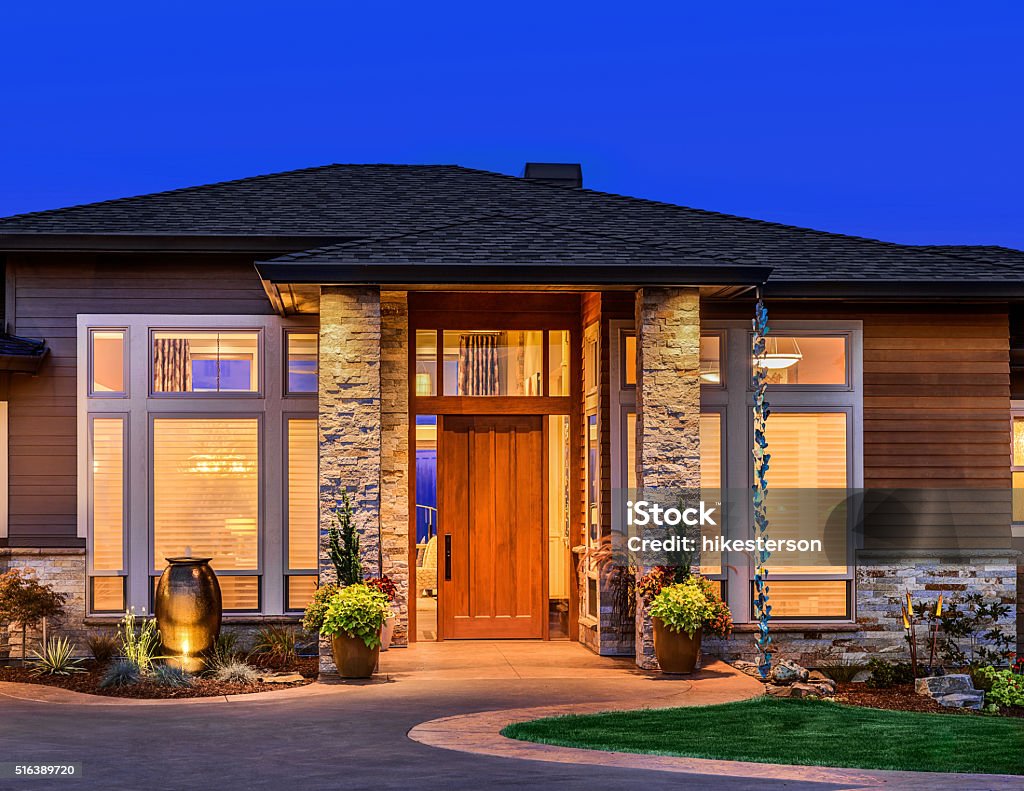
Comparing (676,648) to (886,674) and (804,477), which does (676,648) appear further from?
(804,477)

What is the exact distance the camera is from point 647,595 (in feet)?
37.9

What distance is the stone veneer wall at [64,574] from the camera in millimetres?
12930

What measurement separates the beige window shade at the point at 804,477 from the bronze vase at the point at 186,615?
18.9 feet

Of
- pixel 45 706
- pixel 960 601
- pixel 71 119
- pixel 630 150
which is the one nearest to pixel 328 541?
pixel 45 706

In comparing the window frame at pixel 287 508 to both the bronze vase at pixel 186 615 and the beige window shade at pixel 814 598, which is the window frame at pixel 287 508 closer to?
the bronze vase at pixel 186 615

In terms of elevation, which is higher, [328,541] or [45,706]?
[328,541]

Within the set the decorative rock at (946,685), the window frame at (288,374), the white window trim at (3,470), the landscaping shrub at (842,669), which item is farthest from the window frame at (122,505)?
the decorative rock at (946,685)

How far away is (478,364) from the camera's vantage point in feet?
45.5

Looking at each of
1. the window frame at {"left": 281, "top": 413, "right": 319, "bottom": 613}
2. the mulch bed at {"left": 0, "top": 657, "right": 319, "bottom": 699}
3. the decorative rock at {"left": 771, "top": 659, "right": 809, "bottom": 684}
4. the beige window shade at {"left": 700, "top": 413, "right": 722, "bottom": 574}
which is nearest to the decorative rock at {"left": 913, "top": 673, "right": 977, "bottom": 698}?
the decorative rock at {"left": 771, "top": 659, "right": 809, "bottom": 684}

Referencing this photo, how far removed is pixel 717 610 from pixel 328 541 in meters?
3.48

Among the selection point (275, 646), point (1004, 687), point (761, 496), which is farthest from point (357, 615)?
point (1004, 687)

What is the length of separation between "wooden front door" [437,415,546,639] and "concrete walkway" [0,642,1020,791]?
4.54 ft

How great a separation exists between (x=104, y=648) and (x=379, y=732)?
204 inches

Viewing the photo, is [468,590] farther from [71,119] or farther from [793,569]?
[71,119]
